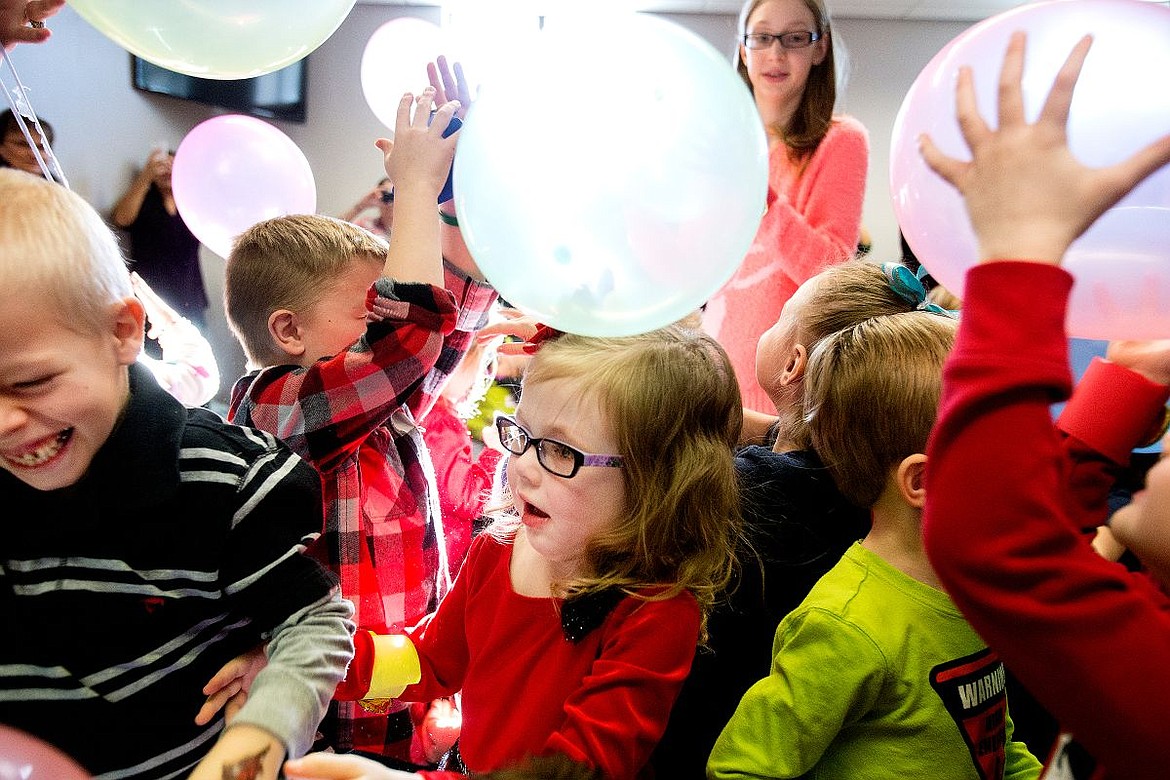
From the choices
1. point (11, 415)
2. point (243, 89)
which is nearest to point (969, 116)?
point (11, 415)

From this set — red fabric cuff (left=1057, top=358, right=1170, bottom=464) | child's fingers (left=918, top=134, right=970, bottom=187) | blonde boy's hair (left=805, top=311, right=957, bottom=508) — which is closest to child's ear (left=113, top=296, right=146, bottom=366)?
child's fingers (left=918, top=134, right=970, bottom=187)

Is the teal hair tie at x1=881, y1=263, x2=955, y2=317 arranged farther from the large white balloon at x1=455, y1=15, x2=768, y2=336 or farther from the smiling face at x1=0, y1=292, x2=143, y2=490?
the smiling face at x1=0, y1=292, x2=143, y2=490

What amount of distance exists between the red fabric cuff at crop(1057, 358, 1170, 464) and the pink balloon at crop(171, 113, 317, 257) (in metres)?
1.48

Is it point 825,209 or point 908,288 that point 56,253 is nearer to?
point 908,288

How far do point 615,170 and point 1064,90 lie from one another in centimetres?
37

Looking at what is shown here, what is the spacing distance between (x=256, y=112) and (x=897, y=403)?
483 centimetres

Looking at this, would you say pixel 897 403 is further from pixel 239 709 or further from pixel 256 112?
pixel 256 112

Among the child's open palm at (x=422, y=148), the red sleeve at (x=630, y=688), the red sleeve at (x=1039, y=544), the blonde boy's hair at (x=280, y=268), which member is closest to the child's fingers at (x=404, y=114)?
the child's open palm at (x=422, y=148)

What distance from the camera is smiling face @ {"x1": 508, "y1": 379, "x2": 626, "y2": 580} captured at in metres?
0.95

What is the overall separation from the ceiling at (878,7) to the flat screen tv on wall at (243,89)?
0.71 meters

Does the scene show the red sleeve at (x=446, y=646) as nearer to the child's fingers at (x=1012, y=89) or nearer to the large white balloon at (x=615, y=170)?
the large white balloon at (x=615, y=170)

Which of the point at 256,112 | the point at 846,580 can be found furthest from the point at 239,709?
the point at 256,112

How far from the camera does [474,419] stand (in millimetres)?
2705

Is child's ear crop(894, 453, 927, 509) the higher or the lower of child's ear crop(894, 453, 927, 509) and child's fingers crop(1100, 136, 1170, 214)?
the lower
